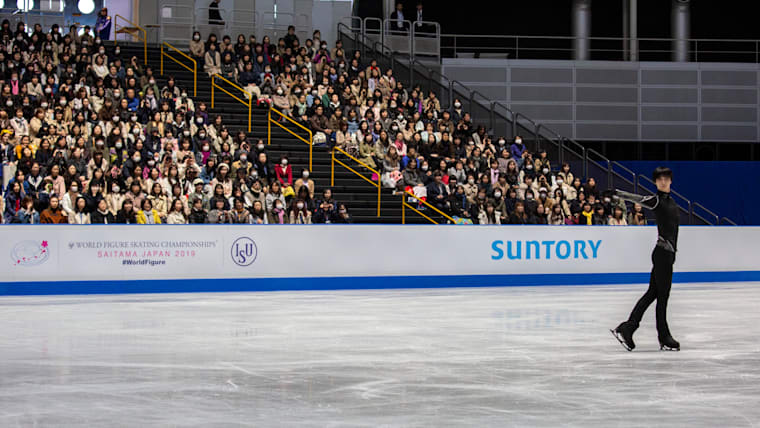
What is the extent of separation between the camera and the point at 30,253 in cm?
1714

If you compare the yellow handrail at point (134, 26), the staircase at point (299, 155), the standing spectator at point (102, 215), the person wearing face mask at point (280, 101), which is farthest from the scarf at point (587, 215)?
the yellow handrail at point (134, 26)

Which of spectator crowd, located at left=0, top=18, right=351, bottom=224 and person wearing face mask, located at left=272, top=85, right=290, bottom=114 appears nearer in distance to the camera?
spectator crowd, located at left=0, top=18, right=351, bottom=224

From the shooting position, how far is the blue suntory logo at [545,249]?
66.1 ft

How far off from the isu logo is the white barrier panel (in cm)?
2

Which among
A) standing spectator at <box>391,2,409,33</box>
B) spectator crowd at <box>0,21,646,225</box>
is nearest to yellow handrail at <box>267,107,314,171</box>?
spectator crowd at <box>0,21,646,225</box>

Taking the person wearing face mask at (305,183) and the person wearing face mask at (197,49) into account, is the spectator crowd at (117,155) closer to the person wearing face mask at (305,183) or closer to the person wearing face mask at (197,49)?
the person wearing face mask at (305,183)

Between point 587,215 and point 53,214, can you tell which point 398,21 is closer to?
point 587,215

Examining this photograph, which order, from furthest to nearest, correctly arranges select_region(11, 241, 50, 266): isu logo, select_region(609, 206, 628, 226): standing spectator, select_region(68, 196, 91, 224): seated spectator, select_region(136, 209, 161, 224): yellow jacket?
select_region(609, 206, 628, 226): standing spectator < select_region(136, 209, 161, 224): yellow jacket < select_region(68, 196, 91, 224): seated spectator < select_region(11, 241, 50, 266): isu logo

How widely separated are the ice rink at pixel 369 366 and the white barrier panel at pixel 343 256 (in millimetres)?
1944

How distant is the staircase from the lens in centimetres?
2272

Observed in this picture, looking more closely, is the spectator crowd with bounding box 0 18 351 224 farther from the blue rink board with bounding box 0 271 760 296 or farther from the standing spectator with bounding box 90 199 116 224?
the blue rink board with bounding box 0 271 760 296

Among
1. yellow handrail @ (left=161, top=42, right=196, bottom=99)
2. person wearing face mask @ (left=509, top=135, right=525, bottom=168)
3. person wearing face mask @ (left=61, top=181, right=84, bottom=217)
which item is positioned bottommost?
person wearing face mask @ (left=61, top=181, right=84, bottom=217)

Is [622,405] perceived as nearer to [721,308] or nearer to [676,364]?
[676,364]

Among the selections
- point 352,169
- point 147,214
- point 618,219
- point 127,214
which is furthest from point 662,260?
point 352,169
